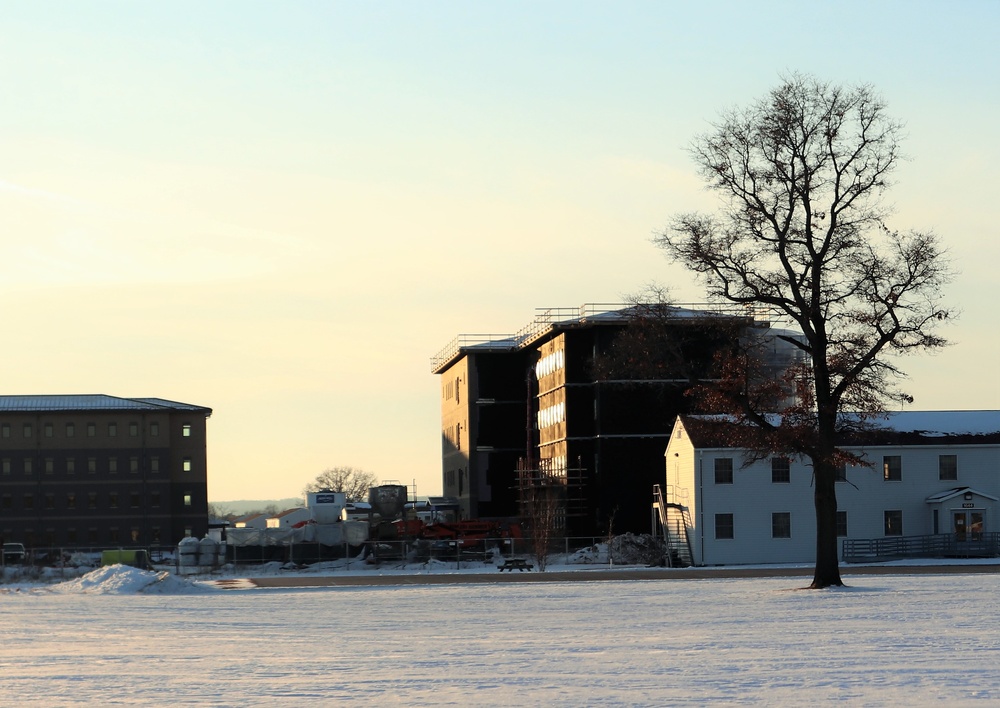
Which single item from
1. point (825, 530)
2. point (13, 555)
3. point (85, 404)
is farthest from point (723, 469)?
point (85, 404)

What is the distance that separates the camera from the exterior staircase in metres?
64.0

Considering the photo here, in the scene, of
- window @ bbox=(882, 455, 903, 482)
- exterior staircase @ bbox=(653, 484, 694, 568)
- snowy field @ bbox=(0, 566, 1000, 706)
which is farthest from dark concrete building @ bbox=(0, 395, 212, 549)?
snowy field @ bbox=(0, 566, 1000, 706)

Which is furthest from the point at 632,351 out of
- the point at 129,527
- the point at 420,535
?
the point at 129,527

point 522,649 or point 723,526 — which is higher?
point 723,526

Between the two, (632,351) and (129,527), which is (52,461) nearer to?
(129,527)

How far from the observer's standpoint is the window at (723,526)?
208ft

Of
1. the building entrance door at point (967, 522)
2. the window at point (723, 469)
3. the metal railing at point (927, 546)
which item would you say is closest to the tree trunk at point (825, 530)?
the window at point (723, 469)

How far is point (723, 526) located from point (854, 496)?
20.6 ft

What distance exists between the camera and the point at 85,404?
4929 inches

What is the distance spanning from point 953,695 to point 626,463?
6236 cm

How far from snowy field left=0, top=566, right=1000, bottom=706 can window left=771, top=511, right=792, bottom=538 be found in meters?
22.6

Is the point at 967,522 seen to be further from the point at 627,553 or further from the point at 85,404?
the point at 85,404

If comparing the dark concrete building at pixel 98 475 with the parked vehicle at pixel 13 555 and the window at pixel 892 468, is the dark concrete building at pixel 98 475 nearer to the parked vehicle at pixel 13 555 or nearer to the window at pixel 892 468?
the parked vehicle at pixel 13 555

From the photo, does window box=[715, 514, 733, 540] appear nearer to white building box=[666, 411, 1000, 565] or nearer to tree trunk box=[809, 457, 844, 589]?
white building box=[666, 411, 1000, 565]
